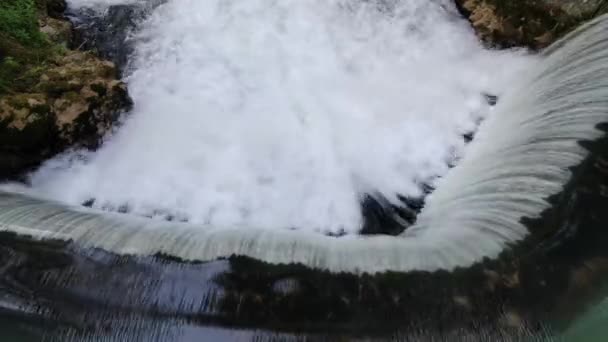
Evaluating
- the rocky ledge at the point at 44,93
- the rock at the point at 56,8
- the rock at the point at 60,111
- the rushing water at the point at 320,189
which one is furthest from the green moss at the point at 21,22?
the rushing water at the point at 320,189

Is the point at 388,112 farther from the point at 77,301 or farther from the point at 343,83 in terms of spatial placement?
the point at 77,301

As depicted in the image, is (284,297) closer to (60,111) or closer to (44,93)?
(60,111)

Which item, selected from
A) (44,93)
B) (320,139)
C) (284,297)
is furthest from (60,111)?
(284,297)

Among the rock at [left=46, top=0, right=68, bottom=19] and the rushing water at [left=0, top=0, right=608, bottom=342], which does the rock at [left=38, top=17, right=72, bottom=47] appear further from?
the rushing water at [left=0, top=0, right=608, bottom=342]

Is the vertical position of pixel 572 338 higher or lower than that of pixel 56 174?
higher

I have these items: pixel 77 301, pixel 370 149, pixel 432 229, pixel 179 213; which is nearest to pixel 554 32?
pixel 370 149

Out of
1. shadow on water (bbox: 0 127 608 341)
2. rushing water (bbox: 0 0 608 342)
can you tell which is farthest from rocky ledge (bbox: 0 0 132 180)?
shadow on water (bbox: 0 127 608 341)

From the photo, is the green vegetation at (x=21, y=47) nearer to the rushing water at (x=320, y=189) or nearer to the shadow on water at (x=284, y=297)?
the rushing water at (x=320, y=189)

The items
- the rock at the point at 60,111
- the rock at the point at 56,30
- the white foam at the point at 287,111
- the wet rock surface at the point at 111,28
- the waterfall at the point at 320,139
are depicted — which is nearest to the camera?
the waterfall at the point at 320,139
